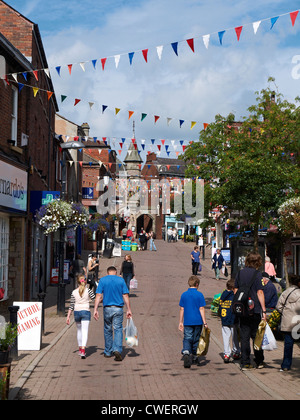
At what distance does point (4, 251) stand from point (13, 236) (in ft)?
3.00

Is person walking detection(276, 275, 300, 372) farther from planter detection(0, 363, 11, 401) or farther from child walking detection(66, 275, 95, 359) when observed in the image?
planter detection(0, 363, 11, 401)

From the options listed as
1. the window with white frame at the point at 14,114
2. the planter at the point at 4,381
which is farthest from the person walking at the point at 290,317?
the window with white frame at the point at 14,114

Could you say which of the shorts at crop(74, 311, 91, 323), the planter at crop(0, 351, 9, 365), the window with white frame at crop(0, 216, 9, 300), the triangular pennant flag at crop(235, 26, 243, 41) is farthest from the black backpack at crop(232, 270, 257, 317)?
the window with white frame at crop(0, 216, 9, 300)

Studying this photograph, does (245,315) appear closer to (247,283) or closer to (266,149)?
(247,283)

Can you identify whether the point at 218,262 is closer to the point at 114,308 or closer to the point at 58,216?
the point at 58,216

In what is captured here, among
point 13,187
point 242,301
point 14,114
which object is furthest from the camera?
point 14,114

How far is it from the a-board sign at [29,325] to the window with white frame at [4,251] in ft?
19.4

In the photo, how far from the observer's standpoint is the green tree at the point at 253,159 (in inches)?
737

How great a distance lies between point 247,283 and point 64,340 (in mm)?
5199

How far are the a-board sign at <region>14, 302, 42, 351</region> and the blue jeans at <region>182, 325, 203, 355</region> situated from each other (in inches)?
118

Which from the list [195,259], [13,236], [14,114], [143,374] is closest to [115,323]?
[143,374]

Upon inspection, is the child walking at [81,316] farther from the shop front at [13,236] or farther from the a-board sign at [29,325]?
the shop front at [13,236]

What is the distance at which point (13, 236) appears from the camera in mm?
18875

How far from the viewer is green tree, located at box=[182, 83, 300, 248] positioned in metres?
18.7
